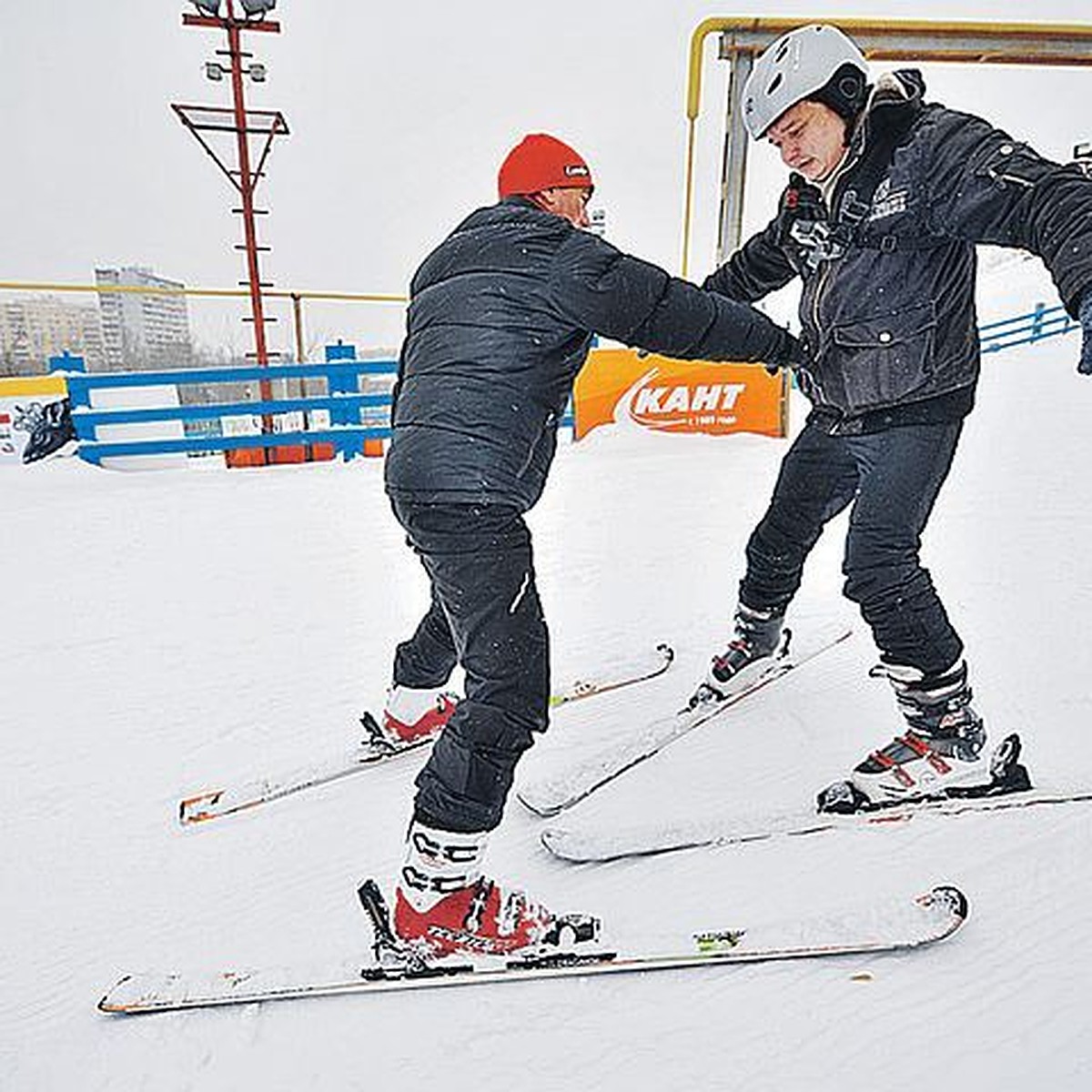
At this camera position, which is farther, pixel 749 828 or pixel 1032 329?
pixel 1032 329

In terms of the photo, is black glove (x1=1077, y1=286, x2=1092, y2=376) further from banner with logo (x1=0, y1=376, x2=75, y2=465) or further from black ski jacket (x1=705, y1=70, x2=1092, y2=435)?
banner with logo (x1=0, y1=376, x2=75, y2=465)

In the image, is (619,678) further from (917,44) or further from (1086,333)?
(917,44)

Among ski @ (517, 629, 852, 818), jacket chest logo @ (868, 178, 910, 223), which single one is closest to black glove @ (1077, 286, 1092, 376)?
jacket chest logo @ (868, 178, 910, 223)

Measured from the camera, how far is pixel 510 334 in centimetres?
185

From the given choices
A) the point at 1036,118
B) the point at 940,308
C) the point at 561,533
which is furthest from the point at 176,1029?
the point at 1036,118

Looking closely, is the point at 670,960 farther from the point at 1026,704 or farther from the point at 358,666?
the point at 358,666

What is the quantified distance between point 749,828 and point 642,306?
135 cm

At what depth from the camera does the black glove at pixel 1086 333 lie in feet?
4.99

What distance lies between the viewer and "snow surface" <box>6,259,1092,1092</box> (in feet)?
5.18

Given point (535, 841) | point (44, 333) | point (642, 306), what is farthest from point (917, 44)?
point (44, 333)

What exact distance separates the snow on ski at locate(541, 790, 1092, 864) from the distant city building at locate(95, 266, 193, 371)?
11.4 m

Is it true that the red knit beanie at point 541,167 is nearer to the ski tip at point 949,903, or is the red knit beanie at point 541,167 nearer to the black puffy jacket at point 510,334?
the black puffy jacket at point 510,334

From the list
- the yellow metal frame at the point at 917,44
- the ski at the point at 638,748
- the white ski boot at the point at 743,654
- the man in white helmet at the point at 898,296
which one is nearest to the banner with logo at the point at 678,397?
the yellow metal frame at the point at 917,44

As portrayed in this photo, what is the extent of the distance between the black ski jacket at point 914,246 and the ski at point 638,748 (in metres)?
1.08
